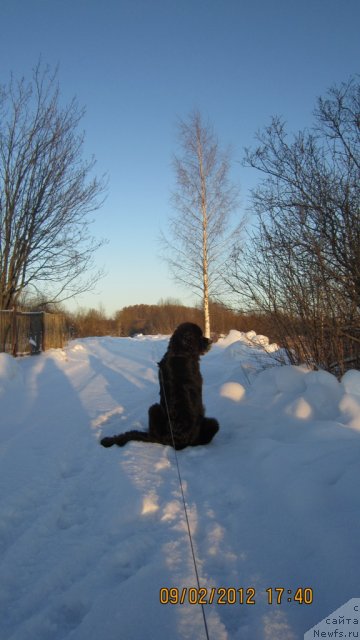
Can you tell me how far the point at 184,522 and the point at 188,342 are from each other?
2.54 meters

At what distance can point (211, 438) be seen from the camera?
4629mm

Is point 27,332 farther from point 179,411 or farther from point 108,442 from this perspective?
point 179,411

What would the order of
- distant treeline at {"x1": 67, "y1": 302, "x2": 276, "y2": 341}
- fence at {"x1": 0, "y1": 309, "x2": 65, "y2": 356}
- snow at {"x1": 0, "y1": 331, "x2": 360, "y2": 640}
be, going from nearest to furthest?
snow at {"x1": 0, "y1": 331, "x2": 360, "y2": 640}, fence at {"x1": 0, "y1": 309, "x2": 65, "y2": 356}, distant treeline at {"x1": 67, "y1": 302, "x2": 276, "y2": 341}

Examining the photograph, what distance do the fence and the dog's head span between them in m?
8.75

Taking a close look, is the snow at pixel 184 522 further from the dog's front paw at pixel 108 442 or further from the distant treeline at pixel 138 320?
the distant treeline at pixel 138 320

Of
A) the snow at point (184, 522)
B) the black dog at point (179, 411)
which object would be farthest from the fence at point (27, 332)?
the black dog at point (179, 411)

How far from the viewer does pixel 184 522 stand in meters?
2.75

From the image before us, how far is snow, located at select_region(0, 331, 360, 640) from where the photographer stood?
189 cm

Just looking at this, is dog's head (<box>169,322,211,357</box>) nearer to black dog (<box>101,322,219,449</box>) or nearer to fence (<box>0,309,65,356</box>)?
black dog (<box>101,322,219,449</box>)

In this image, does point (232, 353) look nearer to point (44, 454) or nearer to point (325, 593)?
point (44, 454)

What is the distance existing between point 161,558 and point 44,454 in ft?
7.88

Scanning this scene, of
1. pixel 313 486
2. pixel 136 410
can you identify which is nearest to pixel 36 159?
pixel 136 410

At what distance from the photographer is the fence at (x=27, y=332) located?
40.2ft

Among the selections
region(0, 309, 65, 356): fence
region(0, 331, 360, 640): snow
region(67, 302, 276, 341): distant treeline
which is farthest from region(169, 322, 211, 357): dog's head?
region(67, 302, 276, 341): distant treeline
